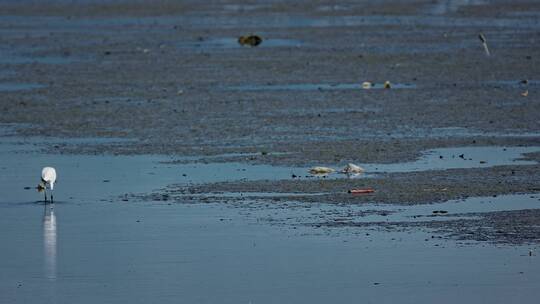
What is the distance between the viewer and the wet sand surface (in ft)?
32.6

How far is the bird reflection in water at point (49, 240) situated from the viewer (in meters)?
10.3

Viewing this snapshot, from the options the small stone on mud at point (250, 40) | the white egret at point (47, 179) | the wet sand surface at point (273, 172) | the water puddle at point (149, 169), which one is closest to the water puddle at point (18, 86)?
the wet sand surface at point (273, 172)

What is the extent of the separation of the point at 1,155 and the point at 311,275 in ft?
26.2

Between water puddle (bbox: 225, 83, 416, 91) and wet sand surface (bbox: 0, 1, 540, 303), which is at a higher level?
water puddle (bbox: 225, 83, 416, 91)

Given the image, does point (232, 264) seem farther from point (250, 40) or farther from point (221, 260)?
point (250, 40)

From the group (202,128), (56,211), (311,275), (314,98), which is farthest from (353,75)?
(311,275)

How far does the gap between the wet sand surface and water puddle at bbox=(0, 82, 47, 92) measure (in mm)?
159

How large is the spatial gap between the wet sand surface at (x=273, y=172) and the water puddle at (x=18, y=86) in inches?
6.2

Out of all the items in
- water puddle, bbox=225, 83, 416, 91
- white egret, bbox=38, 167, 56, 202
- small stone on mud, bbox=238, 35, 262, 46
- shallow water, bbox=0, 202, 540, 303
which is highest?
small stone on mud, bbox=238, 35, 262, 46

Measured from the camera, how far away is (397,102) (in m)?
21.3

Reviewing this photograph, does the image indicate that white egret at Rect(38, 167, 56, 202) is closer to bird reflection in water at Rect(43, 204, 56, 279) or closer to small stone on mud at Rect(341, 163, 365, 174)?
bird reflection in water at Rect(43, 204, 56, 279)

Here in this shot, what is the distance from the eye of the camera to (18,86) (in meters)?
25.2

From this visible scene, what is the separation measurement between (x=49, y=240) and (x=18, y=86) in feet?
46.2

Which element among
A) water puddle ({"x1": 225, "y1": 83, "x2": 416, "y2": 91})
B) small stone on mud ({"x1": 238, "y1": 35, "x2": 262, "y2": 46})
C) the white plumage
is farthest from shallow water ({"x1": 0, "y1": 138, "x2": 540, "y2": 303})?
small stone on mud ({"x1": 238, "y1": 35, "x2": 262, "y2": 46})
